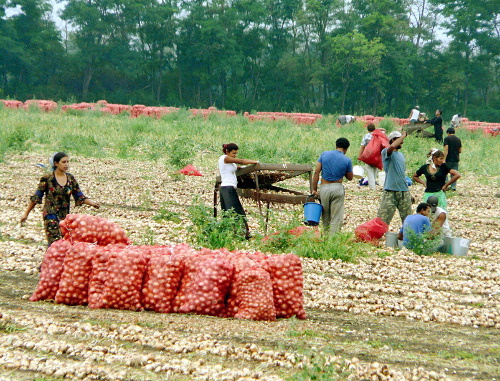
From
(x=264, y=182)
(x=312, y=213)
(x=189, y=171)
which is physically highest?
(x=264, y=182)

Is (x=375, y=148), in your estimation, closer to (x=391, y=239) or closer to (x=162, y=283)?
(x=391, y=239)

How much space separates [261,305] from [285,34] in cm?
6529

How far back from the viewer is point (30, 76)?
201 feet

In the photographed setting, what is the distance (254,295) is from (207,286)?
0.42 meters

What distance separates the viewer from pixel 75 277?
625cm

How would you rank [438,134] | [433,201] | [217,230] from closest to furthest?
[217,230] → [433,201] → [438,134]

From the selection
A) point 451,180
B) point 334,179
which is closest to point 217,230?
point 334,179

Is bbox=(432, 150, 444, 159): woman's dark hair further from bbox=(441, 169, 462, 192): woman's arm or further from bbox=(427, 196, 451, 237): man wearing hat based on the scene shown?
bbox=(427, 196, 451, 237): man wearing hat

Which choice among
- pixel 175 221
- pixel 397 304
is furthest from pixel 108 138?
pixel 397 304

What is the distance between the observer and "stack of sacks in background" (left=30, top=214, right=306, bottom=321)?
6020 millimetres

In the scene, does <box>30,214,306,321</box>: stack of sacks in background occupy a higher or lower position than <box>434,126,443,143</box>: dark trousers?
higher

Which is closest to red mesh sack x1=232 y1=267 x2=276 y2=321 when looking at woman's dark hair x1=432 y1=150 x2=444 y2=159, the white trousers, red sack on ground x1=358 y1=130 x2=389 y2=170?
woman's dark hair x1=432 y1=150 x2=444 y2=159

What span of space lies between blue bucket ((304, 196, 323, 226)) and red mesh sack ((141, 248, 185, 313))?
3.87 m

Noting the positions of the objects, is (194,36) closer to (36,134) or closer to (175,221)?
(36,134)
